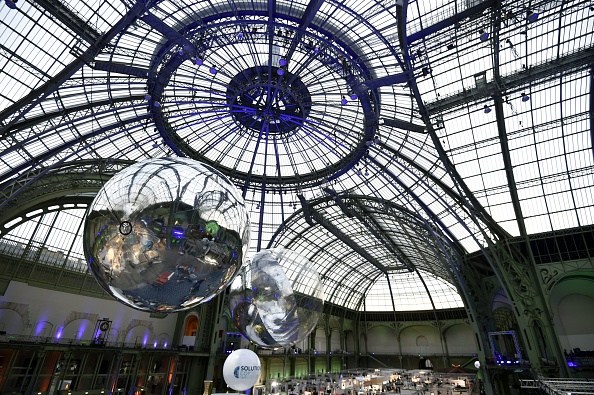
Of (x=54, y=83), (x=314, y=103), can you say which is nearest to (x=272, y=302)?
(x=314, y=103)

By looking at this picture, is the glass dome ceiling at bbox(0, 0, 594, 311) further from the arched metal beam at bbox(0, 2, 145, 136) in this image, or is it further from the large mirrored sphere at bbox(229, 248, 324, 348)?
the large mirrored sphere at bbox(229, 248, 324, 348)

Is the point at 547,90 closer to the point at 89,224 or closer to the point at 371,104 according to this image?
the point at 371,104

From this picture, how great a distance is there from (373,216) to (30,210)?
34.1m

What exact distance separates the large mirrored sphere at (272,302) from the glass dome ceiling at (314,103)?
12800 mm

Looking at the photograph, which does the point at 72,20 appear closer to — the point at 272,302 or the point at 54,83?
the point at 54,83

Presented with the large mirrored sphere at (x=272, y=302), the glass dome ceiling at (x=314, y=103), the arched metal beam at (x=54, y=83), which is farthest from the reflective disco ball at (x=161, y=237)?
the arched metal beam at (x=54, y=83)

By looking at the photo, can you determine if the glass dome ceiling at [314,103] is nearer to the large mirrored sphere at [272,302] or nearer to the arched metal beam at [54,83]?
the arched metal beam at [54,83]

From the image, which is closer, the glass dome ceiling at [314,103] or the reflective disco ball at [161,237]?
the reflective disco ball at [161,237]

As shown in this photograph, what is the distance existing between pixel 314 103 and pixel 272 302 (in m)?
17.0

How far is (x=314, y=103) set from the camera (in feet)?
72.2

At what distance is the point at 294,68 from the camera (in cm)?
2139

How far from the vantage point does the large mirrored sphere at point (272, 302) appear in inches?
307

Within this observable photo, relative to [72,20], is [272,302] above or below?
below

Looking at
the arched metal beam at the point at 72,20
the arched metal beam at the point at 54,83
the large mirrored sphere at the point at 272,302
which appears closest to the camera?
the large mirrored sphere at the point at 272,302
